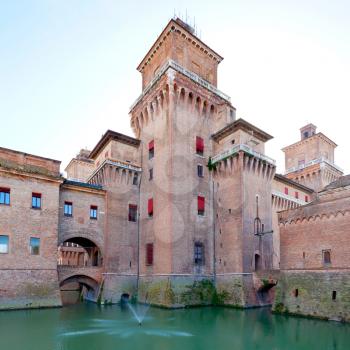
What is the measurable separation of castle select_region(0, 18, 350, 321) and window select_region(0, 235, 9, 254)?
0.07 meters

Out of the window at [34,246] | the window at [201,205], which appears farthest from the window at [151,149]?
the window at [34,246]

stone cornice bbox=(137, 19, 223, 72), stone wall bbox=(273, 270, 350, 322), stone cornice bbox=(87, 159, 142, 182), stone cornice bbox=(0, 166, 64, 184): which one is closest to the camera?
stone wall bbox=(273, 270, 350, 322)

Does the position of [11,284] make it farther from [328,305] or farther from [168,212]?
[328,305]

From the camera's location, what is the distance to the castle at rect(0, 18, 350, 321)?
85.1ft

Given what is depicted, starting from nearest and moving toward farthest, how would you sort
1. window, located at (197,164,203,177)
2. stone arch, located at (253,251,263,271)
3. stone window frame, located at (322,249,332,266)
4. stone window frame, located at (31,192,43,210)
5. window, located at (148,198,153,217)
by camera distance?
stone window frame, located at (322,249,332,266), stone window frame, located at (31,192,43,210), stone arch, located at (253,251,263,271), window, located at (148,198,153,217), window, located at (197,164,203,177)

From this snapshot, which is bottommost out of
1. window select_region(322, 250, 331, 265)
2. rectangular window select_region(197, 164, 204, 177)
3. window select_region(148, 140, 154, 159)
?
window select_region(322, 250, 331, 265)

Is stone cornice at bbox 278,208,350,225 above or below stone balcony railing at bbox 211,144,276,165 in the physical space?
below

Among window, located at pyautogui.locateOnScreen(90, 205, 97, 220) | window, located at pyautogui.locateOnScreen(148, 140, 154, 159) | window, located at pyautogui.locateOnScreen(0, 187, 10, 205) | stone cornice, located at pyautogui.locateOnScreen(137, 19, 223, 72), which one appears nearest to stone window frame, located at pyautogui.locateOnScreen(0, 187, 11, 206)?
window, located at pyautogui.locateOnScreen(0, 187, 10, 205)

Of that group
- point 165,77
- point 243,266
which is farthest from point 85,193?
point 243,266

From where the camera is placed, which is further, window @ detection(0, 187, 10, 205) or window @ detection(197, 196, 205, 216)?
window @ detection(197, 196, 205, 216)

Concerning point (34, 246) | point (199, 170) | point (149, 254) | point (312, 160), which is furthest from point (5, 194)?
point (312, 160)

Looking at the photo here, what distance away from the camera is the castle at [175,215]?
25.9 meters

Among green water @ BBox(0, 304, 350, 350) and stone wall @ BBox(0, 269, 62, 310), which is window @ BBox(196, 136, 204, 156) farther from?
stone wall @ BBox(0, 269, 62, 310)

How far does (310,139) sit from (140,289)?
116 ft
